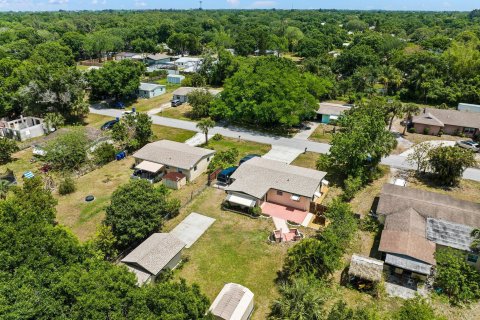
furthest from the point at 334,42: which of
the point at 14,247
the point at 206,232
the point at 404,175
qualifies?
the point at 14,247

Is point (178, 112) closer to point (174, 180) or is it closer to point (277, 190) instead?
point (174, 180)

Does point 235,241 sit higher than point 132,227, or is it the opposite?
point 132,227

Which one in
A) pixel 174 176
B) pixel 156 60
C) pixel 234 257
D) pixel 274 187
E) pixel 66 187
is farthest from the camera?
pixel 156 60

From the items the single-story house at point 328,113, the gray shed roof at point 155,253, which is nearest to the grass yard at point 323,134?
the single-story house at point 328,113

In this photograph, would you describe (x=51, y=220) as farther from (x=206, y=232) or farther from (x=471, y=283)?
(x=471, y=283)

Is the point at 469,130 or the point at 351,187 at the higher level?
the point at 469,130

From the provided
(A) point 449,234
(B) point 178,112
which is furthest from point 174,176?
(B) point 178,112
